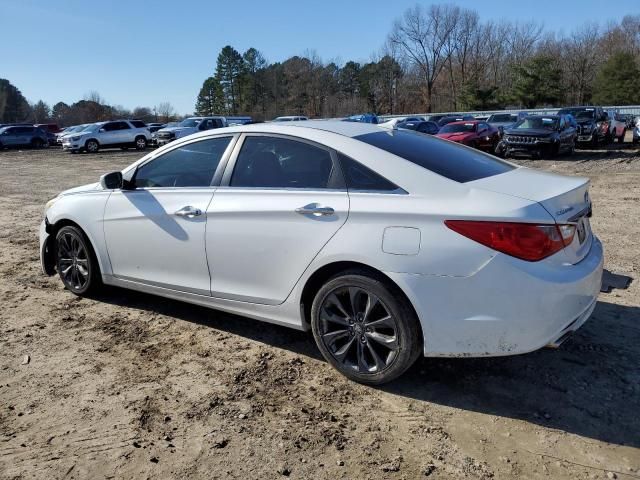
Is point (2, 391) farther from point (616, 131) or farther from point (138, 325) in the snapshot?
point (616, 131)

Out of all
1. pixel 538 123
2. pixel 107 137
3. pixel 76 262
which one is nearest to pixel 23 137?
pixel 107 137

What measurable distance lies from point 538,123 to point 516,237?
1946 centimetres

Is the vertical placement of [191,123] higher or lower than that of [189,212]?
higher

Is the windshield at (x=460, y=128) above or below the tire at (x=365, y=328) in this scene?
above

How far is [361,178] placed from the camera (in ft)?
11.5

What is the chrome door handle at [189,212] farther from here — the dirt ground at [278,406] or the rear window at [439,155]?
the rear window at [439,155]

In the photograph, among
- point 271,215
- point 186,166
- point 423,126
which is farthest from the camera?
point 423,126

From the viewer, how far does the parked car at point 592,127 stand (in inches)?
940

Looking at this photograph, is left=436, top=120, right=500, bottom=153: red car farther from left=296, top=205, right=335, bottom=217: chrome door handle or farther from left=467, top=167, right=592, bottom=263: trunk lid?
left=296, top=205, right=335, bottom=217: chrome door handle

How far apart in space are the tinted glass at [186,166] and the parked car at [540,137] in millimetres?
17661

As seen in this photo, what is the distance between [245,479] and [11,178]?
1999 cm

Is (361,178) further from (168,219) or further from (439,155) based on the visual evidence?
(168,219)

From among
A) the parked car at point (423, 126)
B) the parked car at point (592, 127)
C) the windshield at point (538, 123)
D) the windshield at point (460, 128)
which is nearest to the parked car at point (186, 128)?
the parked car at point (423, 126)

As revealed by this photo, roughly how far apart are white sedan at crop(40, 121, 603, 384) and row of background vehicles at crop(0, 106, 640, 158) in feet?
19.6
